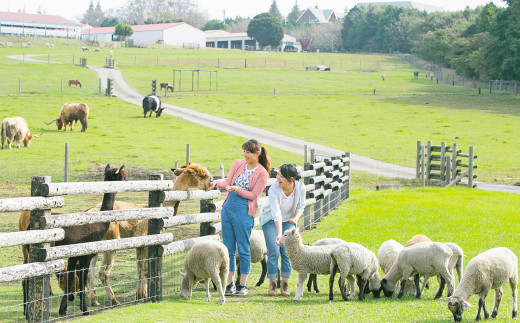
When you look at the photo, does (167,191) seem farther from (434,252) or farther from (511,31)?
(511,31)

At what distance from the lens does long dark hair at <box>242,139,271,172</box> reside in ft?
30.5

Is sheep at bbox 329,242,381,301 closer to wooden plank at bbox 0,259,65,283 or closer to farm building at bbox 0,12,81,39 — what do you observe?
wooden plank at bbox 0,259,65,283

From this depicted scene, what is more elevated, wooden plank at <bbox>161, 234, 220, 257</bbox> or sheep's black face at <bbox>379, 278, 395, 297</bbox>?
wooden plank at <bbox>161, 234, 220, 257</bbox>

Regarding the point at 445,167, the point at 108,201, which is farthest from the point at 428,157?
the point at 108,201

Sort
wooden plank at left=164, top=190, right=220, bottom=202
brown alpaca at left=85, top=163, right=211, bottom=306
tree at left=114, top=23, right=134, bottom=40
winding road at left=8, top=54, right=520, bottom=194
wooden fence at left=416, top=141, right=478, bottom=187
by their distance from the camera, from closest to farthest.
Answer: brown alpaca at left=85, top=163, right=211, bottom=306 < wooden plank at left=164, top=190, right=220, bottom=202 < wooden fence at left=416, top=141, right=478, bottom=187 < winding road at left=8, top=54, right=520, bottom=194 < tree at left=114, top=23, right=134, bottom=40

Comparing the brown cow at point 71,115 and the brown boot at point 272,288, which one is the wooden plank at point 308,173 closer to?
the brown boot at point 272,288

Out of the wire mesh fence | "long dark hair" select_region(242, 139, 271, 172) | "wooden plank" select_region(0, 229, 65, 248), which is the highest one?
the wire mesh fence

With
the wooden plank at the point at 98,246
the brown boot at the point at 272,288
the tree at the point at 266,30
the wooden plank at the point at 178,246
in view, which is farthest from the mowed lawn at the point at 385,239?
the tree at the point at 266,30

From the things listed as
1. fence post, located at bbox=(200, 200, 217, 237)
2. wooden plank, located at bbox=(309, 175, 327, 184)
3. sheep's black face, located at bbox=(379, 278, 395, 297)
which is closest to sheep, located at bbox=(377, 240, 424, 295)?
sheep's black face, located at bbox=(379, 278, 395, 297)

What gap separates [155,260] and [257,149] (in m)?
2.04

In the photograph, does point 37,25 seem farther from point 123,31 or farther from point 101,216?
point 101,216

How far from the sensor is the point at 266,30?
130 meters

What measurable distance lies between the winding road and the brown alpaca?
18.6 m

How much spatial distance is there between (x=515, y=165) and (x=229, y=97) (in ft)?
95.6
